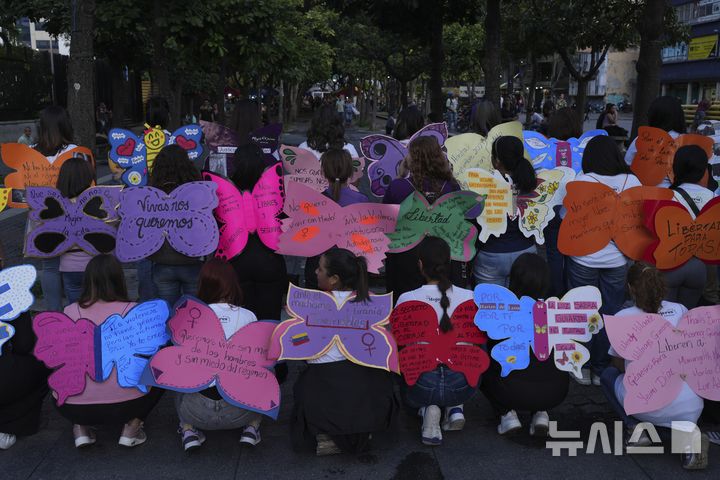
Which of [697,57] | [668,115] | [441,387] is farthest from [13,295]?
[697,57]

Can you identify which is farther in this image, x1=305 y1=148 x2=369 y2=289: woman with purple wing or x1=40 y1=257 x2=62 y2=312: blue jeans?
x1=40 y1=257 x2=62 y2=312: blue jeans

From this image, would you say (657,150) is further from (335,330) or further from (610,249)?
(335,330)

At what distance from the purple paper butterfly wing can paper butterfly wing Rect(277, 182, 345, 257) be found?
451 millimetres

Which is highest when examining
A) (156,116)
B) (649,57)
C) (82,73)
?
(649,57)

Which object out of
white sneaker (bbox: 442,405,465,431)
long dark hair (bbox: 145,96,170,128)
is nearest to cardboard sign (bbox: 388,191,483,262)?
white sneaker (bbox: 442,405,465,431)

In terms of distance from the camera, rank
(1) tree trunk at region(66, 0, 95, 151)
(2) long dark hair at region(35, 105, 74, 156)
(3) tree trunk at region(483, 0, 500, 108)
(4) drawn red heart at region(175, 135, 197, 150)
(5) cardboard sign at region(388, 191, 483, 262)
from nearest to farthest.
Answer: (5) cardboard sign at region(388, 191, 483, 262), (2) long dark hair at region(35, 105, 74, 156), (4) drawn red heart at region(175, 135, 197, 150), (1) tree trunk at region(66, 0, 95, 151), (3) tree trunk at region(483, 0, 500, 108)

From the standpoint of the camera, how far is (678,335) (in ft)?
12.1

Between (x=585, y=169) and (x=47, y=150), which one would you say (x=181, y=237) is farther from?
(x=585, y=169)

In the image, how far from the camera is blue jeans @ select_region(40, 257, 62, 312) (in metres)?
4.73

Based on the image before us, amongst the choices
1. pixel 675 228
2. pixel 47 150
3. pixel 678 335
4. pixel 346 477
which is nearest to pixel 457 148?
pixel 675 228

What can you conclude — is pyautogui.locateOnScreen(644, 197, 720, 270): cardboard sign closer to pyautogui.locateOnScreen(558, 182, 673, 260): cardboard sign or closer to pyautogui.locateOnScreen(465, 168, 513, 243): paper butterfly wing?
pyautogui.locateOnScreen(558, 182, 673, 260): cardboard sign

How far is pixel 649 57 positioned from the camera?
27.8 ft

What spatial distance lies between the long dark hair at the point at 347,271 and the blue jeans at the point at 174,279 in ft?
3.80

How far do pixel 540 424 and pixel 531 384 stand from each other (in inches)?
10.0
